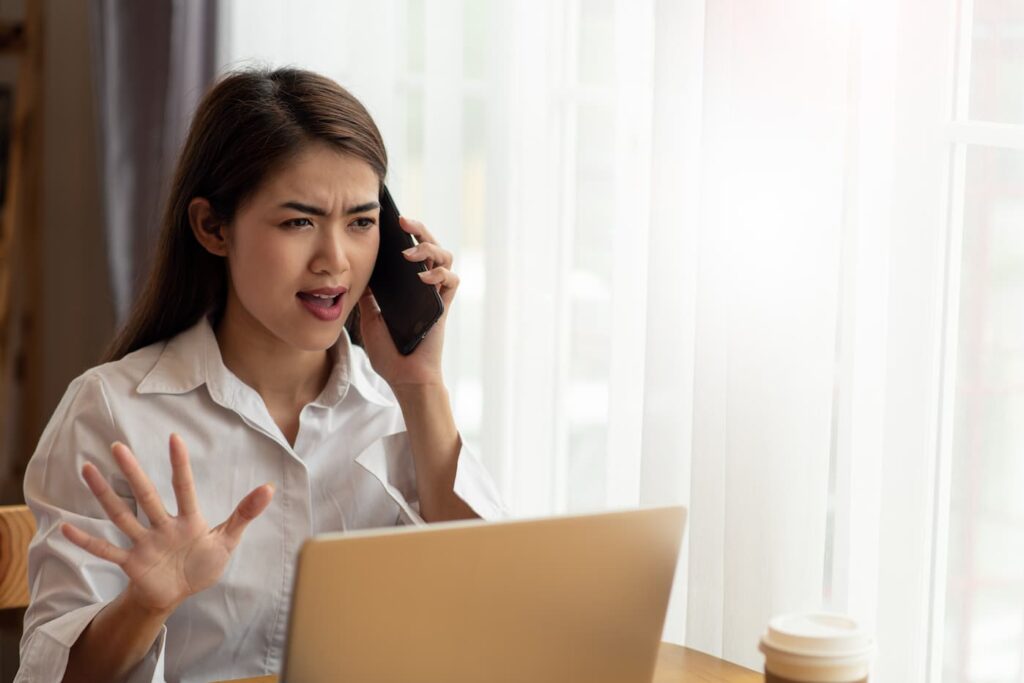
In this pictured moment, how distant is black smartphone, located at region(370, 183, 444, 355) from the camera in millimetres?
1495

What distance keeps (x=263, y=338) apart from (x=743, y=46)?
664 mm

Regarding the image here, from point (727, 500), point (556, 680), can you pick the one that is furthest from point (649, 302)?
point (556, 680)

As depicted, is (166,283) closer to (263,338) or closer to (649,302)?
(263,338)

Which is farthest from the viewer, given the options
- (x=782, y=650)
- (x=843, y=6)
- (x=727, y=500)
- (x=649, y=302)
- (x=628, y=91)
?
(x=628, y=91)

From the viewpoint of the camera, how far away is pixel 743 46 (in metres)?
1.38

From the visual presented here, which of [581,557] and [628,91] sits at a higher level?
[628,91]

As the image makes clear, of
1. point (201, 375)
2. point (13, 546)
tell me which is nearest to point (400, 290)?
point (201, 375)

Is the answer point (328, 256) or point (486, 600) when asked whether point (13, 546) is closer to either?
point (328, 256)

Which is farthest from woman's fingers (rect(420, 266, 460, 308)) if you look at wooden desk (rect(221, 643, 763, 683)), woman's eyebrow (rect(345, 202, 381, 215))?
wooden desk (rect(221, 643, 763, 683))

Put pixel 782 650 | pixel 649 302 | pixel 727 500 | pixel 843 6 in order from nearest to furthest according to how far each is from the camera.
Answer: pixel 782 650 < pixel 843 6 < pixel 727 500 < pixel 649 302

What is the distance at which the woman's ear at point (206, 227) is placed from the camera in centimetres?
142

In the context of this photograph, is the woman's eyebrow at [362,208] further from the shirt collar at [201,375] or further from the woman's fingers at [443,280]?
the shirt collar at [201,375]

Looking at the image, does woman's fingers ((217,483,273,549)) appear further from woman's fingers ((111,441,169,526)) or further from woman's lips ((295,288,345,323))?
woman's lips ((295,288,345,323))

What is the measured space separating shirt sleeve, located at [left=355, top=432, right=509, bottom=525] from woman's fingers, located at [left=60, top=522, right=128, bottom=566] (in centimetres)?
42
